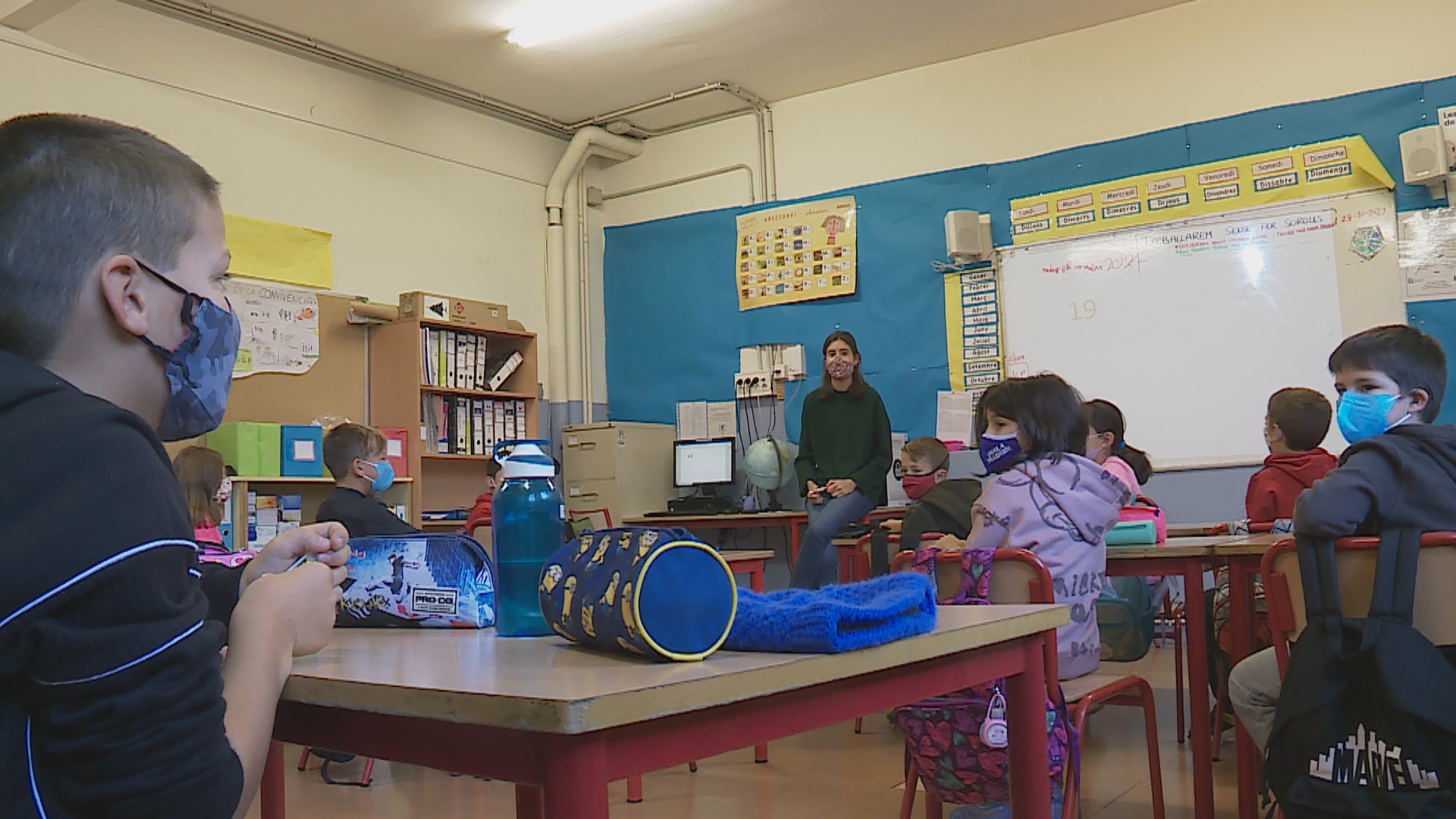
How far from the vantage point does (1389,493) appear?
1.82 meters

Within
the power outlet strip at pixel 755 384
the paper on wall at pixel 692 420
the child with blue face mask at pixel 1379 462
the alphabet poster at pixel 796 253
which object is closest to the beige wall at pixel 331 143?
the paper on wall at pixel 692 420

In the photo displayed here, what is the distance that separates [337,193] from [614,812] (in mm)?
4268

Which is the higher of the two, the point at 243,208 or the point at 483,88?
the point at 483,88

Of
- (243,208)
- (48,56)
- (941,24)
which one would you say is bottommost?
(243,208)

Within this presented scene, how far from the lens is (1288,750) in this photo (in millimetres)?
1826

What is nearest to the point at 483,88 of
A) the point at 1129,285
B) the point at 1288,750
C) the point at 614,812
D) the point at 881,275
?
the point at 881,275

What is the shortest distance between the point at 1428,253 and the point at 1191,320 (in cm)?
101

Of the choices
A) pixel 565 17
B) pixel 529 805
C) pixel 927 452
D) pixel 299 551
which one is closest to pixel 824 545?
pixel 927 452

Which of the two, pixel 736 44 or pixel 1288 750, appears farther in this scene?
pixel 736 44

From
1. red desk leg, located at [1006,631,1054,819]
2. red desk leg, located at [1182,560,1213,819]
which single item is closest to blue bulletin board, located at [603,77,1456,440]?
red desk leg, located at [1182,560,1213,819]

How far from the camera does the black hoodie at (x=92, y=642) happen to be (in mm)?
678

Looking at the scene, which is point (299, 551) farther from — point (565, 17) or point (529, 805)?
point (565, 17)

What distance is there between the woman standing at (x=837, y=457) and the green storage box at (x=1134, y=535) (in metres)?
2.75

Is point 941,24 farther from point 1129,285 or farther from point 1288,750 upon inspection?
point 1288,750
